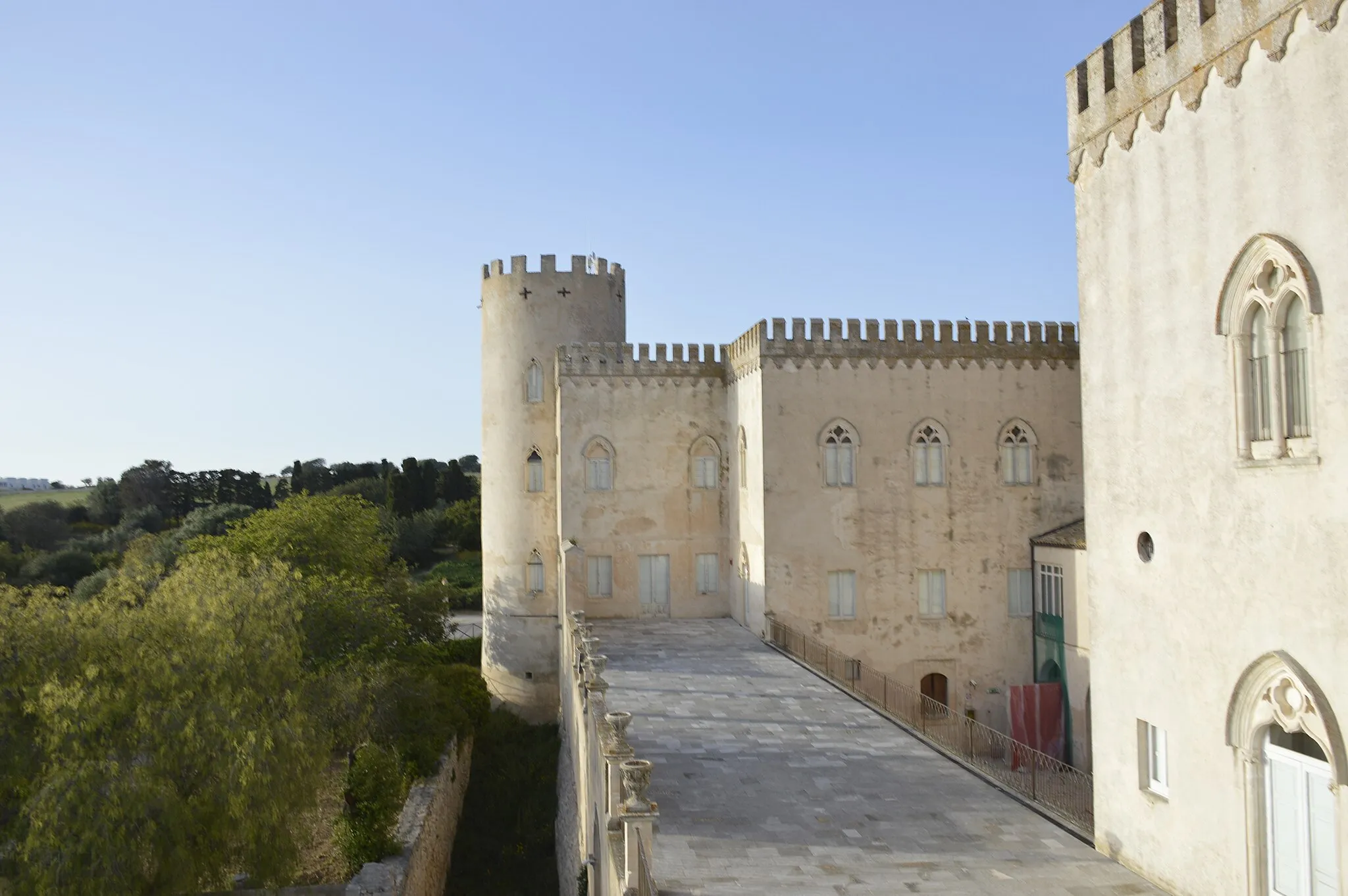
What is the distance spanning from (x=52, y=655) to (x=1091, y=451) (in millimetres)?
15303

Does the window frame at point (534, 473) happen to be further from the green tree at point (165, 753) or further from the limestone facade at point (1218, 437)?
the limestone facade at point (1218, 437)

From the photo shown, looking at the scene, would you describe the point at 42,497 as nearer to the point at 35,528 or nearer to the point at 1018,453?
the point at 35,528

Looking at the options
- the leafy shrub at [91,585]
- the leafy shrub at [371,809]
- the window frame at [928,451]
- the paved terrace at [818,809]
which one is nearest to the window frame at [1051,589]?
the window frame at [928,451]

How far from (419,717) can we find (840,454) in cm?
1174

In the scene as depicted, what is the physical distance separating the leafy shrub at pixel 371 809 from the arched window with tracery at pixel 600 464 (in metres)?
9.94

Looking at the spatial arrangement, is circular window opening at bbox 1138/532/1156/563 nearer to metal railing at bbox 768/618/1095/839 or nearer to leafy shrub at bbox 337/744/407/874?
metal railing at bbox 768/618/1095/839

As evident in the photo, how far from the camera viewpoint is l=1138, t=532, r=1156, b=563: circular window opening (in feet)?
34.3

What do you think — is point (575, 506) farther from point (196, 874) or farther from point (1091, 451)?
point (1091, 451)

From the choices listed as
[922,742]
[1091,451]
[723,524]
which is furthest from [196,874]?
[723,524]

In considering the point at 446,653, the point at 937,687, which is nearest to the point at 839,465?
the point at 937,687

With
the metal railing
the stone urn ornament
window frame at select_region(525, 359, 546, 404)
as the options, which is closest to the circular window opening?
the stone urn ornament

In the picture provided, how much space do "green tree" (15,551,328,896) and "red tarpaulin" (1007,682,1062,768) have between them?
14740 millimetres

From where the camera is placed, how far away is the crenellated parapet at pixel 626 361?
28.5 m

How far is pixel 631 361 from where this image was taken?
93.8 feet
